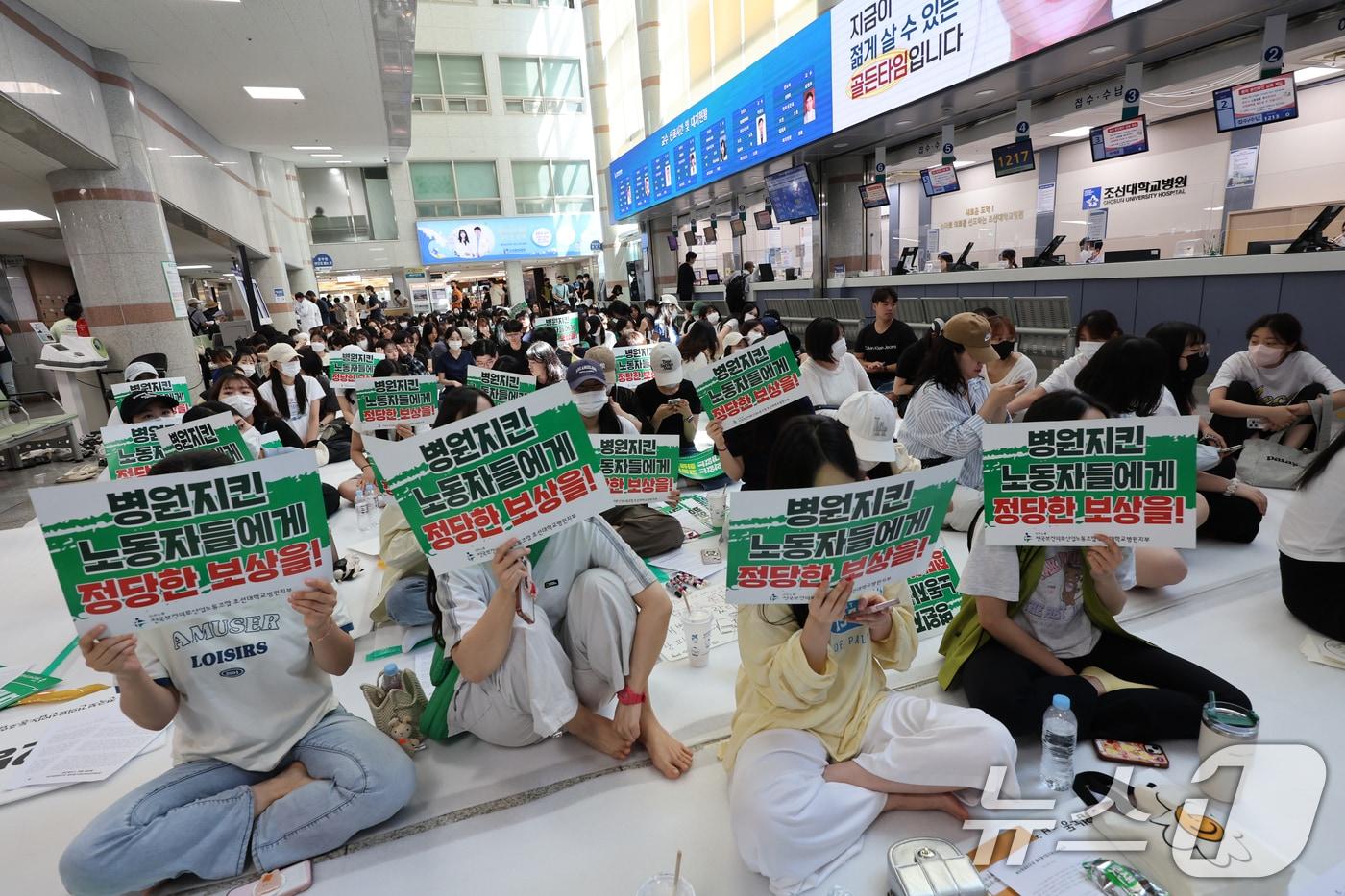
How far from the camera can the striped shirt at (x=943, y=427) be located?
348 centimetres

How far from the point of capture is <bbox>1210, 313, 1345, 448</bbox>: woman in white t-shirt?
12.8 feet

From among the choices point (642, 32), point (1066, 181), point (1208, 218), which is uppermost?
point (642, 32)

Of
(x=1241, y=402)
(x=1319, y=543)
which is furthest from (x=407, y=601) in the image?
(x=1241, y=402)

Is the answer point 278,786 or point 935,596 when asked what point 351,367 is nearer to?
point 278,786

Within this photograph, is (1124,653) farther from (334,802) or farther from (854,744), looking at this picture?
(334,802)

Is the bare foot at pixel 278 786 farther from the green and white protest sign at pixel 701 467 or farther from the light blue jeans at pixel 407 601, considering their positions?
the green and white protest sign at pixel 701 467

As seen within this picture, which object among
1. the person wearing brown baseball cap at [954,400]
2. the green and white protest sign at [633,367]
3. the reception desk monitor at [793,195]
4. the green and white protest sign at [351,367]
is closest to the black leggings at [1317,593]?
the person wearing brown baseball cap at [954,400]

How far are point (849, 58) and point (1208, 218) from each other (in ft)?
25.1

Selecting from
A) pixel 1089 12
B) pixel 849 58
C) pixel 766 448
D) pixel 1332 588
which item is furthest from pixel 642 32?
pixel 1332 588

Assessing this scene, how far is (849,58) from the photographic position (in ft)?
27.9

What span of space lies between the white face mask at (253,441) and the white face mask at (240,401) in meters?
0.33

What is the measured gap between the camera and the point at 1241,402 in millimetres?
4125

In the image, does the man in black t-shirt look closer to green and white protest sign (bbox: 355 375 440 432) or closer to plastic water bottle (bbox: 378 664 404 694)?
green and white protest sign (bbox: 355 375 440 432)

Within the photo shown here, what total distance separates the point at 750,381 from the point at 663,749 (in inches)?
72.1
